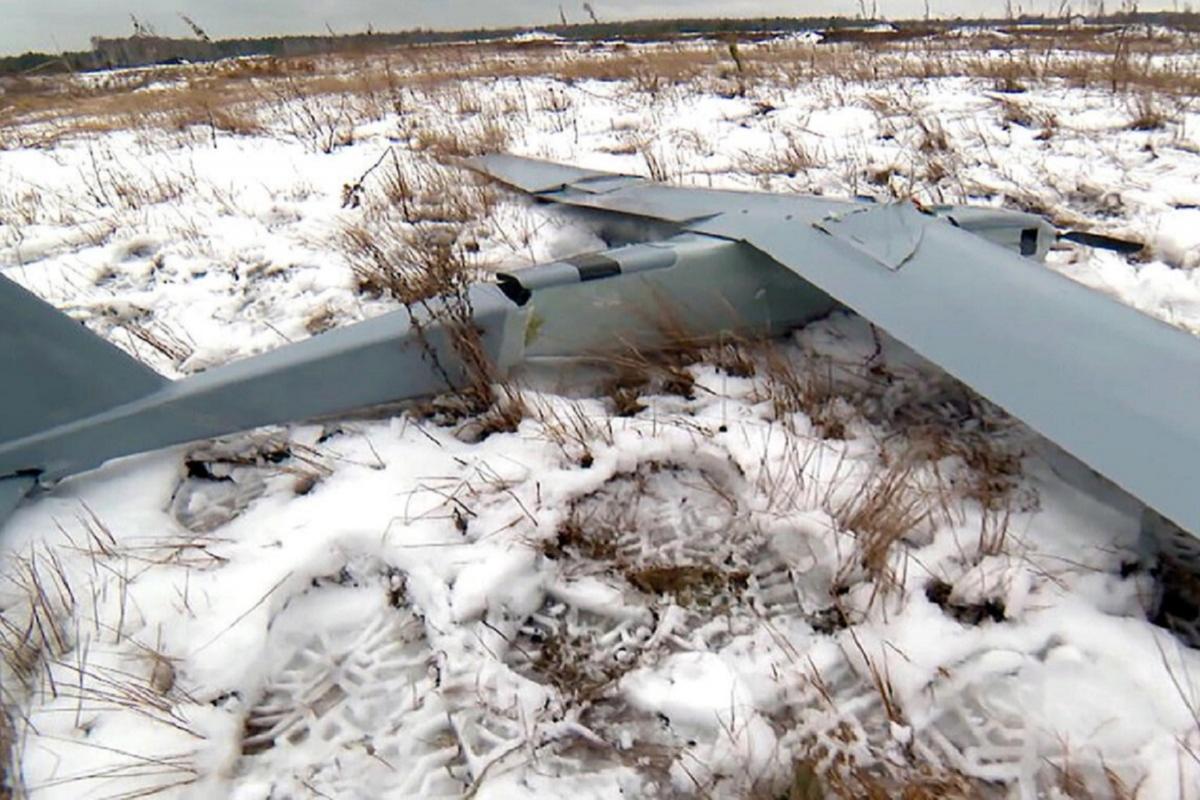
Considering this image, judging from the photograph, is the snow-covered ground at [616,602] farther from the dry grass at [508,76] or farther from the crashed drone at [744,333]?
the dry grass at [508,76]

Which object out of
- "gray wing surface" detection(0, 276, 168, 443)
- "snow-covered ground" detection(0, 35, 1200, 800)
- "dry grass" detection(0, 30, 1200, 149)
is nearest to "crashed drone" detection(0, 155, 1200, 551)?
"gray wing surface" detection(0, 276, 168, 443)

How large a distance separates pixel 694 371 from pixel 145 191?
4432 millimetres

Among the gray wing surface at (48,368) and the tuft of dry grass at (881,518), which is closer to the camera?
the tuft of dry grass at (881,518)

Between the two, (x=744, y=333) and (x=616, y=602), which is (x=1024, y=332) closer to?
(x=744, y=333)

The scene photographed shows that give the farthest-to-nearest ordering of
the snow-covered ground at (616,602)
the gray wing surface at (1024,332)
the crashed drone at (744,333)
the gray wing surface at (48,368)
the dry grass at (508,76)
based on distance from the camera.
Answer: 1. the dry grass at (508,76)
2. the gray wing surface at (48,368)
3. the crashed drone at (744,333)
4. the gray wing surface at (1024,332)
5. the snow-covered ground at (616,602)

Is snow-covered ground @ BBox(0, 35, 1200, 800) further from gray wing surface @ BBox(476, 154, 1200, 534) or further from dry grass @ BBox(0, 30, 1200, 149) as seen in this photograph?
dry grass @ BBox(0, 30, 1200, 149)

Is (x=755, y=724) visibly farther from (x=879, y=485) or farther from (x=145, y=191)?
(x=145, y=191)

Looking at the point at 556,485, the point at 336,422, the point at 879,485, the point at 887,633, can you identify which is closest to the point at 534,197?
the point at 336,422

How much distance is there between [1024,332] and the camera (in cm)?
176

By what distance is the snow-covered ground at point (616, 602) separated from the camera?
1.25 metres

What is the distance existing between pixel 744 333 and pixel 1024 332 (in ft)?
3.15

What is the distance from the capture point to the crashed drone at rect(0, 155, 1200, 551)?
5.01 ft

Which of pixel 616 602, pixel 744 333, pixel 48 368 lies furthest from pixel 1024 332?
pixel 48 368

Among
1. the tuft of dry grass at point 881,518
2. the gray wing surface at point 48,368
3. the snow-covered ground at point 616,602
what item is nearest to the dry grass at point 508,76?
the snow-covered ground at point 616,602
